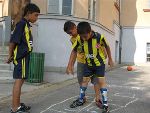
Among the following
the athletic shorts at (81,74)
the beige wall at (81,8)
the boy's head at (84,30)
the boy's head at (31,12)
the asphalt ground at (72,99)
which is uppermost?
the beige wall at (81,8)

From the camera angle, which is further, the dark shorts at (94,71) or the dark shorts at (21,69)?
the dark shorts at (94,71)

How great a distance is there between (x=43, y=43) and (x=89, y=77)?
26.9 ft

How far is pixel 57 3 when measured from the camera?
17.0 meters

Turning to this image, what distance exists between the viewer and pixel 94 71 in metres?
8.16

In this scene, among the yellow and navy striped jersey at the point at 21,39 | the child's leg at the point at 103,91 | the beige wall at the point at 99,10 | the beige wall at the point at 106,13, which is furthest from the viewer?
the beige wall at the point at 106,13

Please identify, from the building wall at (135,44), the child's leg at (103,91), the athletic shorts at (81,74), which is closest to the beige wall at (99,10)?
the building wall at (135,44)

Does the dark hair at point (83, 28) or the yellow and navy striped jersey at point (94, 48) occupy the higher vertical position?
the dark hair at point (83, 28)

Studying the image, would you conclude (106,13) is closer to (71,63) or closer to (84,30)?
(71,63)

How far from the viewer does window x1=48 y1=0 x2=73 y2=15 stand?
55.5 feet

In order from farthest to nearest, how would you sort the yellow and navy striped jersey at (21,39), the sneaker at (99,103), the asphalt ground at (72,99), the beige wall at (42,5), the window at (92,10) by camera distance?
the window at (92,10), the beige wall at (42,5), the sneaker at (99,103), the asphalt ground at (72,99), the yellow and navy striped jersey at (21,39)

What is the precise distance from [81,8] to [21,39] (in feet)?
32.5

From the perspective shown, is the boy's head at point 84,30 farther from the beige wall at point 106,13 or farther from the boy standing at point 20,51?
the beige wall at point 106,13

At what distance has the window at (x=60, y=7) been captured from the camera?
1691cm

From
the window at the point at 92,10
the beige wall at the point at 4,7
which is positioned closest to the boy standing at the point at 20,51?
the beige wall at the point at 4,7
